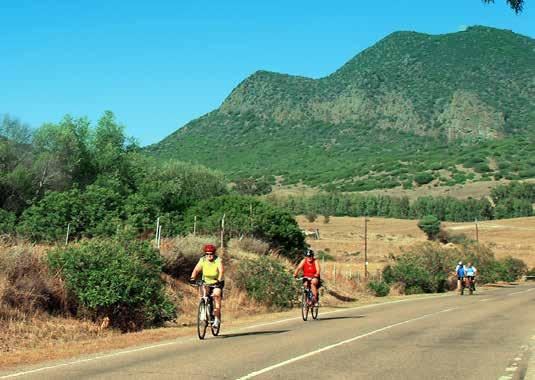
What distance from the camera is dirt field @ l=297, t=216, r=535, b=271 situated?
271 ft

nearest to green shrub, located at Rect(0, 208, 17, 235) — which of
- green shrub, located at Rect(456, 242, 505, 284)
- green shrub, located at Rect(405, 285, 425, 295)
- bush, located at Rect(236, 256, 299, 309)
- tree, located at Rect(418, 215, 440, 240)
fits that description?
bush, located at Rect(236, 256, 299, 309)

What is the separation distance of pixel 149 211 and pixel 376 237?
212 feet

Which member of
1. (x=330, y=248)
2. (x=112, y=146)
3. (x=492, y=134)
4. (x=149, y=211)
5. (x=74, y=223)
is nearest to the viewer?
(x=74, y=223)

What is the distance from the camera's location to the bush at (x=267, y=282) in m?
26.8

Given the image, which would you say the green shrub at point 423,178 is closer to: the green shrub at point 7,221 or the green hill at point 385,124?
the green hill at point 385,124

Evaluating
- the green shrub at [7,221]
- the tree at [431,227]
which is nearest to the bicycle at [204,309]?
the green shrub at [7,221]

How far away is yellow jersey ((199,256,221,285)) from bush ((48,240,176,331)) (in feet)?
11.5

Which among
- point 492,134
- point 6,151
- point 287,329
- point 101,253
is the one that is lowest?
point 287,329

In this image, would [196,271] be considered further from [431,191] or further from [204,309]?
[431,191]

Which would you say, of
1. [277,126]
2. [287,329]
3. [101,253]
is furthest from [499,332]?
[277,126]

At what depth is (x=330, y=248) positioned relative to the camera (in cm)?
8294

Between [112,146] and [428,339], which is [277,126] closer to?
[112,146]

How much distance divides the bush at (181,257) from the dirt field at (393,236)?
160 ft

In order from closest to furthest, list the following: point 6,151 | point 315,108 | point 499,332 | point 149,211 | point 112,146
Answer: point 499,332 < point 6,151 < point 149,211 < point 112,146 < point 315,108
